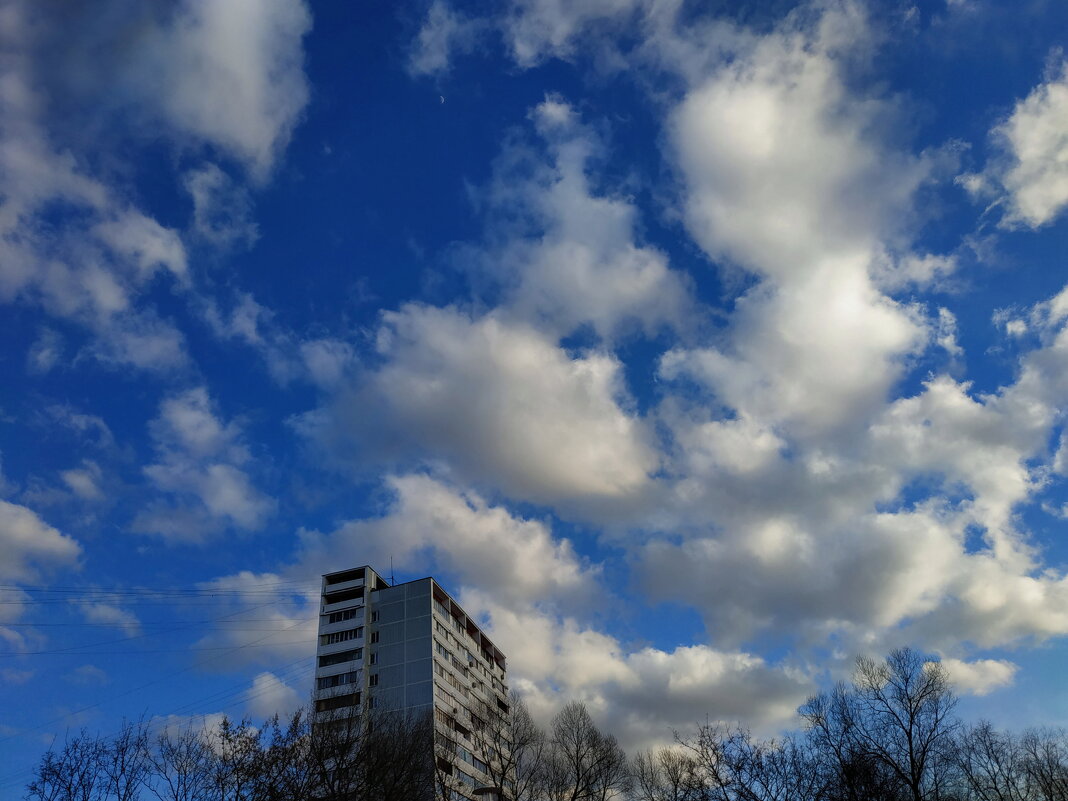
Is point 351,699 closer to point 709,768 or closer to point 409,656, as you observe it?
point 409,656

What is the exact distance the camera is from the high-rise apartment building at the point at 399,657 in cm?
8694

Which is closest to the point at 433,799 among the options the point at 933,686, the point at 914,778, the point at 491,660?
the point at 914,778

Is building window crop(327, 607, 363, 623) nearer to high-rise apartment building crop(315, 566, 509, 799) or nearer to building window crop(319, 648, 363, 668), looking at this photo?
high-rise apartment building crop(315, 566, 509, 799)

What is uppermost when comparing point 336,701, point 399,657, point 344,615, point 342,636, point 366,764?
point 344,615

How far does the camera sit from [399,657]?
8962 cm

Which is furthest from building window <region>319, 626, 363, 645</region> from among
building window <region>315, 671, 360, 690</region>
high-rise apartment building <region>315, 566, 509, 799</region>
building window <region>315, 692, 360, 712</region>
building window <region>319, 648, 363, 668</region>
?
building window <region>315, 692, 360, 712</region>

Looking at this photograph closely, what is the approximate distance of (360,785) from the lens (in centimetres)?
4181

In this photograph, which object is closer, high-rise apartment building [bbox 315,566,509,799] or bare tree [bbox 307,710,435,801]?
bare tree [bbox 307,710,435,801]

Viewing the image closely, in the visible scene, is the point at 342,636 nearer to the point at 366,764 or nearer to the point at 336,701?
the point at 336,701

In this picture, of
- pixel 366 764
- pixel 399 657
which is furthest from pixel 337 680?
pixel 366 764

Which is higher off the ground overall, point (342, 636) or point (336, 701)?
point (342, 636)

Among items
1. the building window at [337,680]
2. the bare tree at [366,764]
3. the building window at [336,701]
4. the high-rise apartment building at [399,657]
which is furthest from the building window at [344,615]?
the bare tree at [366,764]

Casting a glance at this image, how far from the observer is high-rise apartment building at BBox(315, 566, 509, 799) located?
86.9 m

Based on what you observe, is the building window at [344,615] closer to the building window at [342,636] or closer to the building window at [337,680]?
the building window at [342,636]
